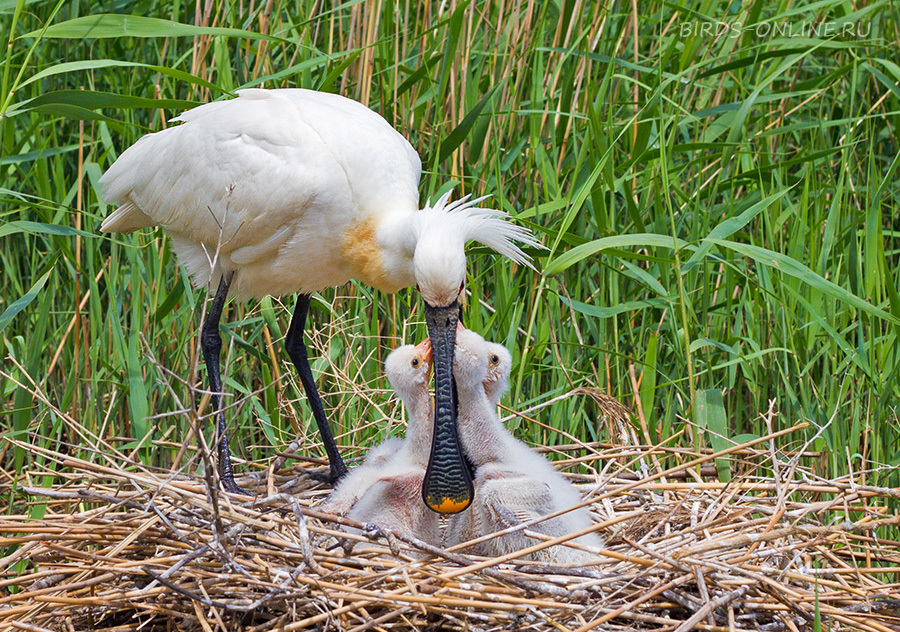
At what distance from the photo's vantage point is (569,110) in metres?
5.18

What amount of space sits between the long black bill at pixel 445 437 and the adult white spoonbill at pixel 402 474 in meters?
0.11

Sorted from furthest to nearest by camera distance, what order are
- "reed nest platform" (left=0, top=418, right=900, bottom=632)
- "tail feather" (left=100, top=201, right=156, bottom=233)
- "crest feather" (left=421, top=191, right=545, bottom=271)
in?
"tail feather" (left=100, top=201, right=156, bottom=233), "crest feather" (left=421, top=191, right=545, bottom=271), "reed nest platform" (left=0, top=418, right=900, bottom=632)

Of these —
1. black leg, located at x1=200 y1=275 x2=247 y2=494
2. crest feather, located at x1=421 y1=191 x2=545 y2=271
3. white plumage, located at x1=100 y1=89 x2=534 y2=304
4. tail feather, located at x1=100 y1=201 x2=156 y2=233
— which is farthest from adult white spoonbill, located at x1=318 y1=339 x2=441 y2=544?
tail feather, located at x1=100 y1=201 x2=156 y2=233

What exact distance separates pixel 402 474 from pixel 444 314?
578mm

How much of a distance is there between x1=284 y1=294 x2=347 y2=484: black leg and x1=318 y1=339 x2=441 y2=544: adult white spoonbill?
51 cm

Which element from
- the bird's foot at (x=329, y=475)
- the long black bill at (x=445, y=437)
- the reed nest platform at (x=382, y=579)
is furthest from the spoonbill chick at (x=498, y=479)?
the bird's foot at (x=329, y=475)

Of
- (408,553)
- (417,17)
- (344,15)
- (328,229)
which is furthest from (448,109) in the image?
(408,553)

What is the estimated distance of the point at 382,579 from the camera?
10.00 feet

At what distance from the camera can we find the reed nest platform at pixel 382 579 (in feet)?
9.75

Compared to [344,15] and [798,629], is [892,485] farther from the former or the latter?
[344,15]

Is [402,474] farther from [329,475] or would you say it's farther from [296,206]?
[296,206]

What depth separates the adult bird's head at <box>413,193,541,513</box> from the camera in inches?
145

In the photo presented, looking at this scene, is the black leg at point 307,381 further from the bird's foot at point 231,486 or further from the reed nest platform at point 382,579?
the reed nest platform at point 382,579

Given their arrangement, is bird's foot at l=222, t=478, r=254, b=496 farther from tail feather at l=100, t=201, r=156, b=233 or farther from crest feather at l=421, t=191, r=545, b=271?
crest feather at l=421, t=191, r=545, b=271
